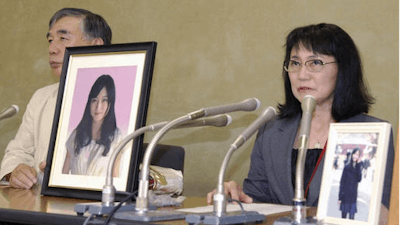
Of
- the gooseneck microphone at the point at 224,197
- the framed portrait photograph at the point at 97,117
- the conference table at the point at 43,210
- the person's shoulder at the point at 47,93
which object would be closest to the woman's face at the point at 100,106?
the framed portrait photograph at the point at 97,117

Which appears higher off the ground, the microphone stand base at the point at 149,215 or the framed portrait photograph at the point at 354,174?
the framed portrait photograph at the point at 354,174

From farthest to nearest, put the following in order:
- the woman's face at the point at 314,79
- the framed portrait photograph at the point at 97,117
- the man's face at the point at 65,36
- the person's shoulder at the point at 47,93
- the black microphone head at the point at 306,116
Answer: the person's shoulder at the point at 47,93
the man's face at the point at 65,36
the woman's face at the point at 314,79
the framed portrait photograph at the point at 97,117
the black microphone head at the point at 306,116

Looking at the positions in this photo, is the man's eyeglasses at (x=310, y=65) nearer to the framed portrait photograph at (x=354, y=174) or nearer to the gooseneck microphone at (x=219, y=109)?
the gooseneck microphone at (x=219, y=109)

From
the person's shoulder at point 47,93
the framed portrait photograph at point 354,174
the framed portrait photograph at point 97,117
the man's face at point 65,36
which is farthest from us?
the person's shoulder at point 47,93

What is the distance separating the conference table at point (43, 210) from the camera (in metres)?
1.55

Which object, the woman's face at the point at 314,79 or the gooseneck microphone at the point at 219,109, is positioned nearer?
the gooseneck microphone at the point at 219,109

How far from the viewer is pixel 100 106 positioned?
206cm

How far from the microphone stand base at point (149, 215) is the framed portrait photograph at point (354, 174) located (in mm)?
345

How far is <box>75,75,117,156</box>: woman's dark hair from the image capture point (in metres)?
2.01

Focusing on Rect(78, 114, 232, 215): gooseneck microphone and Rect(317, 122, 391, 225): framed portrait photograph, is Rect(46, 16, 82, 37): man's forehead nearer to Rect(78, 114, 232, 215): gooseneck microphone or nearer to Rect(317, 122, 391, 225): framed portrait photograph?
Rect(78, 114, 232, 215): gooseneck microphone

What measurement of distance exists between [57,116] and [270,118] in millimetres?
879

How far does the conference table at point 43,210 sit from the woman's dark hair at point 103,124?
0.19 meters

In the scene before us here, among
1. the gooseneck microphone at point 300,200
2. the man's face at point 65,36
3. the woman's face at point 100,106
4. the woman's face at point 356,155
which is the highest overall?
the man's face at point 65,36

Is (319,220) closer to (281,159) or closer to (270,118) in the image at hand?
(270,118)
